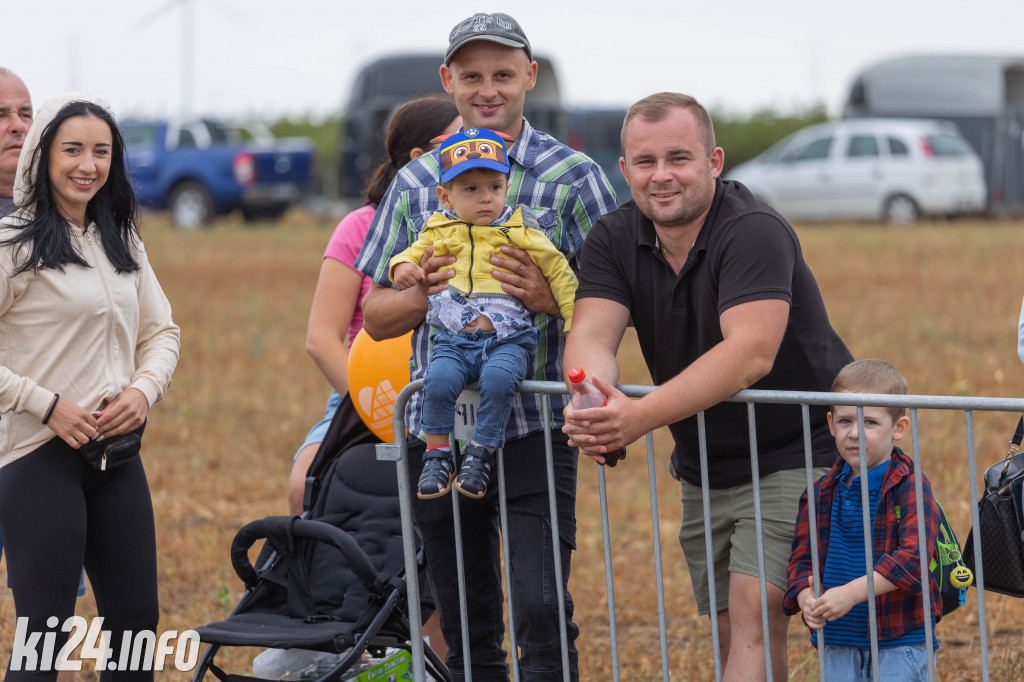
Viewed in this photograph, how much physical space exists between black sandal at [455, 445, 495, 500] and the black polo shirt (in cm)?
51

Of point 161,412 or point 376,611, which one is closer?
point 376,611

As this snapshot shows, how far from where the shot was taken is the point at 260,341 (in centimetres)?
1151

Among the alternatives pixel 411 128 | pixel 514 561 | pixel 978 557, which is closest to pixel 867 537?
pixel 978 557

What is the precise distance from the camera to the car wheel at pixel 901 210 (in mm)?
20406

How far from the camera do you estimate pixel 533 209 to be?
3.42 m

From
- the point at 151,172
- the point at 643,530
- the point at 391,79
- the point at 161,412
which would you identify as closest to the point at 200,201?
the point at 151,172

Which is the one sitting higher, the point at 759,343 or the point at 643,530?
the point at 759,343

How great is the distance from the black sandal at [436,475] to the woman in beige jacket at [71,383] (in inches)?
34.3

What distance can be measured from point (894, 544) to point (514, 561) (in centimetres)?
101

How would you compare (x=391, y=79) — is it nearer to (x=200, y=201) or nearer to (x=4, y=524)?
(x=200, y=201)

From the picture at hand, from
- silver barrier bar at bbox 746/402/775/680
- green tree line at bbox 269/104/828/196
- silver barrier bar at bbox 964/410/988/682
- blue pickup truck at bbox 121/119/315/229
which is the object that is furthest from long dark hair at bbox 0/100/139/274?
green tree line at bbox 269/104/828/196

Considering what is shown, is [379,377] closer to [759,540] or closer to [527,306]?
[527,306]

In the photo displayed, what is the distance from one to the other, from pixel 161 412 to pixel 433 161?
611 centimetres

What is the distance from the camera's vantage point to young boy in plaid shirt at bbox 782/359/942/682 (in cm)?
302
